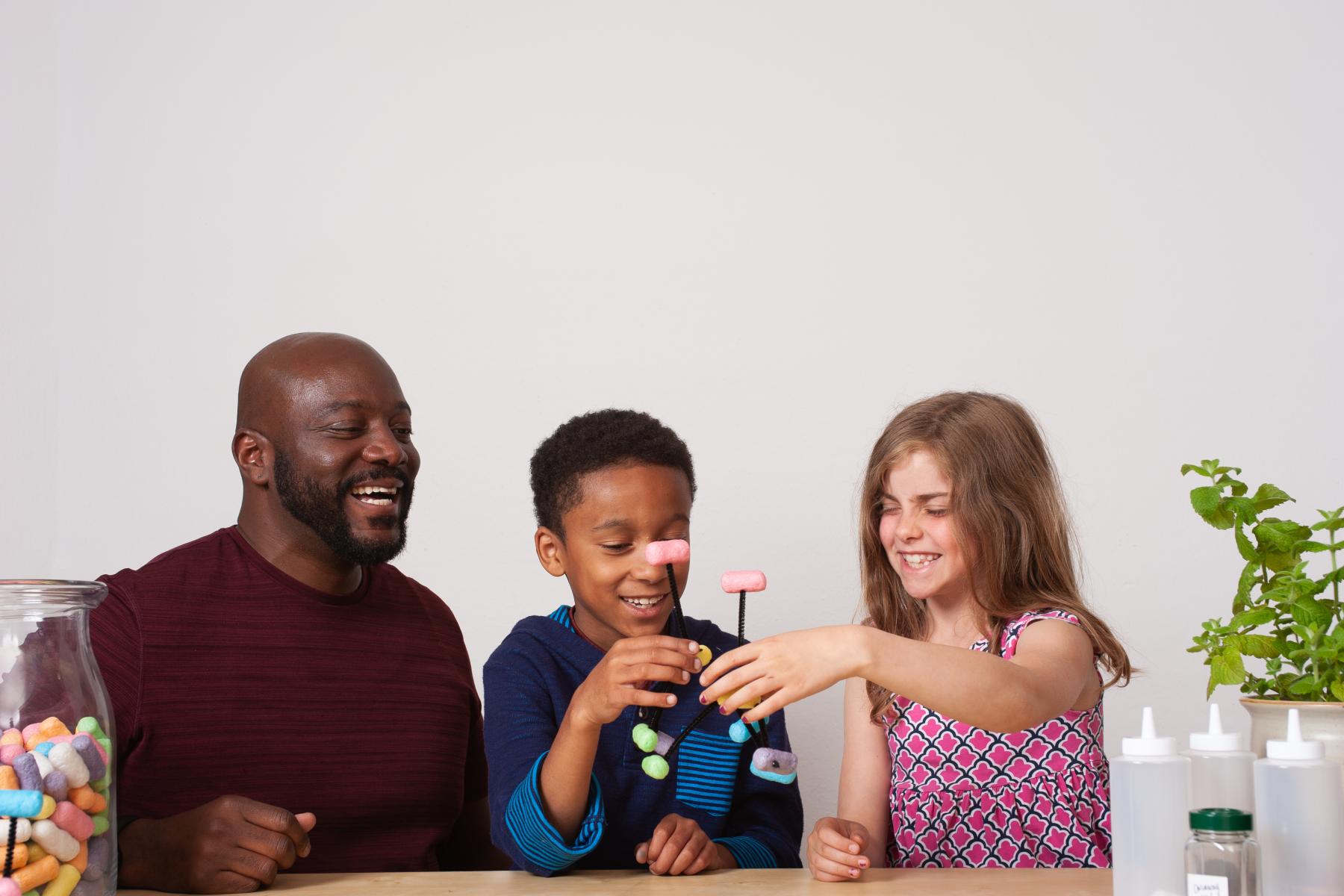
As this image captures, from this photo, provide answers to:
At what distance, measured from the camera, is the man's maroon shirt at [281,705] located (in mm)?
1562

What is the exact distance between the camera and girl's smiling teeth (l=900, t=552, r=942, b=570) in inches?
66.7

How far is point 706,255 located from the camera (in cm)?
246

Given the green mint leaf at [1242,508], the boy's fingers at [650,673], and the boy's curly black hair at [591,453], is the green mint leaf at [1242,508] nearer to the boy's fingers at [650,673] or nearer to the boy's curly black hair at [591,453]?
the boy's fingers at [650,673]

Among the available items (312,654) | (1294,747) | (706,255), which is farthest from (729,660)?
(706,255)

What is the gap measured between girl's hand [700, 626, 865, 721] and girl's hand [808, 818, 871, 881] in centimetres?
22

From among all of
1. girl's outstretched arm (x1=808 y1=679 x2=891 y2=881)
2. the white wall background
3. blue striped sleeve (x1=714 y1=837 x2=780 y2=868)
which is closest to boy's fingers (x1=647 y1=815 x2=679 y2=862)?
blue striped sleeve (x1=714 y1=837 x2=780 y2=868)

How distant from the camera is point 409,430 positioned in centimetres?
183

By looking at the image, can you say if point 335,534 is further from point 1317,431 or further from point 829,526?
point 1317,431

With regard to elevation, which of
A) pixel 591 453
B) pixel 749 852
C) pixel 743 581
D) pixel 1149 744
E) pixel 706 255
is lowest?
pixel 749 852

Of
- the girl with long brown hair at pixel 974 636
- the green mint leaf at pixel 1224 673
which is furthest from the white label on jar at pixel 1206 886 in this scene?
the girl with long brown hair at pixel 974 636

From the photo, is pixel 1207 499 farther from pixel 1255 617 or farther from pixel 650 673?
pixel 650 673

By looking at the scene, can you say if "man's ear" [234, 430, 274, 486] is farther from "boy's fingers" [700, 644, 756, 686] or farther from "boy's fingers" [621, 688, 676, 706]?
"boy's fingers" [700, 644, 756, 686]

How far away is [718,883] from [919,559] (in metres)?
0.58

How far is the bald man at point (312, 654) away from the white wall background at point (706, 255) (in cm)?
70
